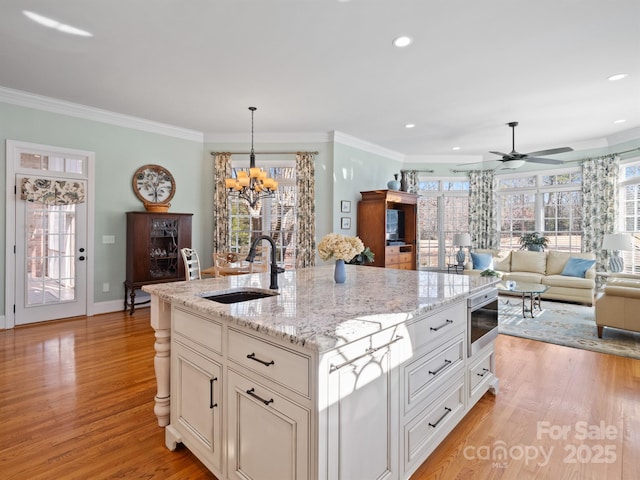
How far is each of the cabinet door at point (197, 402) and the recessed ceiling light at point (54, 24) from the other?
2888 millimetres

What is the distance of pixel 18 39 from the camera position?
309cm

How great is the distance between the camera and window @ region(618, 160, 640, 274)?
5.97 metres

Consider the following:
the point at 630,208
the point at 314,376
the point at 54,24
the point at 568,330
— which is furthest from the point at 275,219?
the point at 630,208

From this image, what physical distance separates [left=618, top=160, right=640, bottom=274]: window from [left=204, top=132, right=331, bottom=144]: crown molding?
5378 millimetres

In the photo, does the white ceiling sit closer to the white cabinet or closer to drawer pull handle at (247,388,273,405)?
the white cabinet

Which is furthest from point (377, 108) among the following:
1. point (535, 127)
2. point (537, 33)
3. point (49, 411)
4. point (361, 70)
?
point (49, 411)

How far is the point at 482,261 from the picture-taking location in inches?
268

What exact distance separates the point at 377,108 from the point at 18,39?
13.0 feet

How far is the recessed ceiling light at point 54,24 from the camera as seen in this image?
275 centimetres

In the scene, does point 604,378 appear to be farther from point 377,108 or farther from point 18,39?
point 18,39

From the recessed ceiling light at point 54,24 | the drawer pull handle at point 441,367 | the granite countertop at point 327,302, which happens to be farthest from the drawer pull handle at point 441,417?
the recessed ceiling light at point 54,24

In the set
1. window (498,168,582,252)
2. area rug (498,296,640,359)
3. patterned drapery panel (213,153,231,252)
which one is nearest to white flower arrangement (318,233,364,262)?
area rug (498,296,640,359)

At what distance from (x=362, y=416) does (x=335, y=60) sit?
3.28 meters

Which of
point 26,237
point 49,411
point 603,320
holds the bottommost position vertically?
point 49,411
